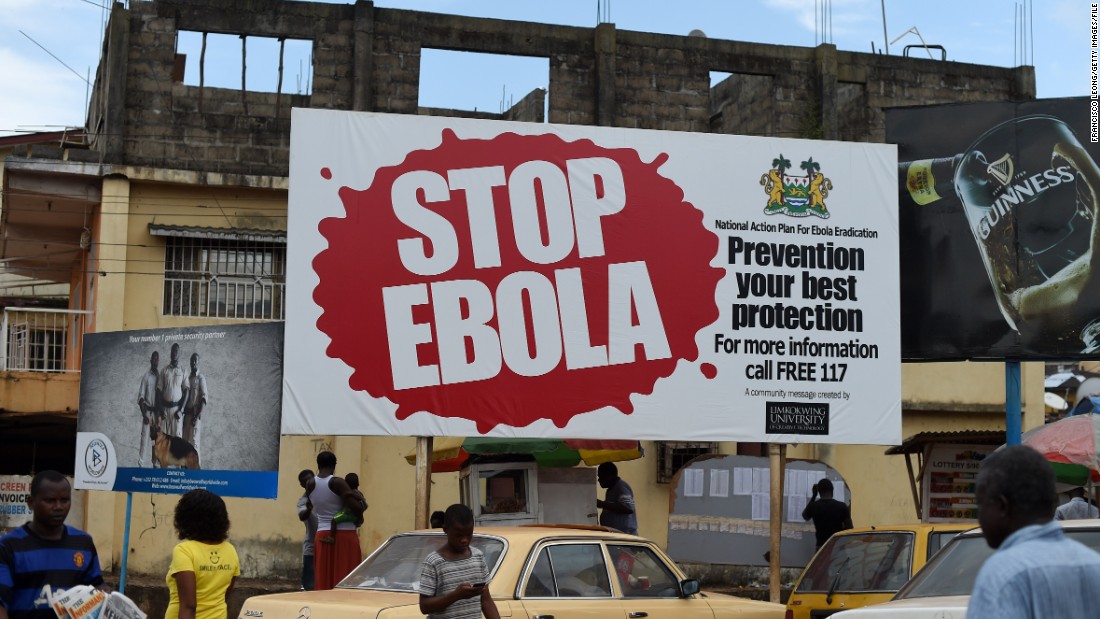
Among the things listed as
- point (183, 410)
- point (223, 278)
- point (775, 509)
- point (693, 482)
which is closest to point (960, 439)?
point (693, 482)

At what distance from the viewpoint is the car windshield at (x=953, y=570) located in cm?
729

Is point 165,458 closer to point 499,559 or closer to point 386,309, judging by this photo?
point 386,309

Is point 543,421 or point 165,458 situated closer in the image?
A: point 543,421

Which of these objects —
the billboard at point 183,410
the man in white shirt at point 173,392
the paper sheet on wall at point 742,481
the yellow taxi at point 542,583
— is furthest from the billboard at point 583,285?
the yellow taxi at point 542,583

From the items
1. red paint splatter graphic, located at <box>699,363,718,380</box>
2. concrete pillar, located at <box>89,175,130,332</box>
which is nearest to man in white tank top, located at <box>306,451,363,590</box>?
red paint splatter graphic, located at <box>699,363,718,380</box>

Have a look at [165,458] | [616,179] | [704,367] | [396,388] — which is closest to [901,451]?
[704,367]

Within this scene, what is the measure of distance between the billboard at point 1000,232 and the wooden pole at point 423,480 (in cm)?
504

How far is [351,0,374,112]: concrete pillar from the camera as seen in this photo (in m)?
19.8

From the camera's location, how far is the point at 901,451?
52.3 feet

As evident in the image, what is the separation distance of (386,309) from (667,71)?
1096 centimetres

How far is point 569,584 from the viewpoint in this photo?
885 cm

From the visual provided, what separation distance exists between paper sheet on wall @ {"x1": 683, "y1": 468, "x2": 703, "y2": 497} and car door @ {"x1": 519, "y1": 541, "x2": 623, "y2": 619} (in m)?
4.96

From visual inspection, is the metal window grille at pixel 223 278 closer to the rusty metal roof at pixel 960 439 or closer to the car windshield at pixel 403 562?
the rusty metal roof at pixel 960 439

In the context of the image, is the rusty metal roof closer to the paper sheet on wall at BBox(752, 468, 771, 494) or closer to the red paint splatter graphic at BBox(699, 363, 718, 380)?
the paper sheet on wall at BBox(752, 468, 771, 494)
